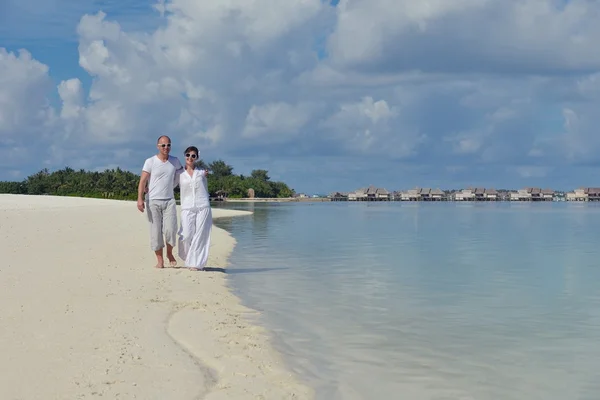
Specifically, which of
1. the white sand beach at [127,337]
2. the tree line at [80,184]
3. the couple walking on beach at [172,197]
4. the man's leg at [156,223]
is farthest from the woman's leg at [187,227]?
the tree line at [80,184]

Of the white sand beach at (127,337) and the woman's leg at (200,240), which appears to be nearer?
the white sand beach at (127,337)

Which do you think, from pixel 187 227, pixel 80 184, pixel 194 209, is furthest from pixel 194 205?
pixel 80 184

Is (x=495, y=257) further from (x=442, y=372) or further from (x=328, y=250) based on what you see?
(x=442, y=372)

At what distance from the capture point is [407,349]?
7477 millimetres

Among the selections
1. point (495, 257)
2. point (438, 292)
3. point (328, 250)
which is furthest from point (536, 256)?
point (438, 292)

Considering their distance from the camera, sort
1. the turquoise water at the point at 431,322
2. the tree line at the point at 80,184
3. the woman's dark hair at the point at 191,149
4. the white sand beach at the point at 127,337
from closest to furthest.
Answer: the white sand beach at the point at 127,337
the turquoise water at the point at 431,322
the woman's dark hair at the point at 191,149
the tree line at the point at 80,184

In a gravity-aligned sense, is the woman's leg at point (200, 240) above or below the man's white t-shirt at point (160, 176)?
below

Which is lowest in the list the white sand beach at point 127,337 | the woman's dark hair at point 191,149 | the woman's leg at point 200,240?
the white sand beach at point 127,337

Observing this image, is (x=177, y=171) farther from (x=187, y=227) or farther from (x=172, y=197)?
(x=187, y=227)

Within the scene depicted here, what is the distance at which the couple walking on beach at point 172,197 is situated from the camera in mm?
12336

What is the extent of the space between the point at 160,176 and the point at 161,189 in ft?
0.82

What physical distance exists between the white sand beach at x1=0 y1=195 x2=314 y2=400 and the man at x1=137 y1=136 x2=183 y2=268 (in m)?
0.86

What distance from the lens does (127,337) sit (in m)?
6.83

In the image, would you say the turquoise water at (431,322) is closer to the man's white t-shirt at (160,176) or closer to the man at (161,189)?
the man at (161,189)
